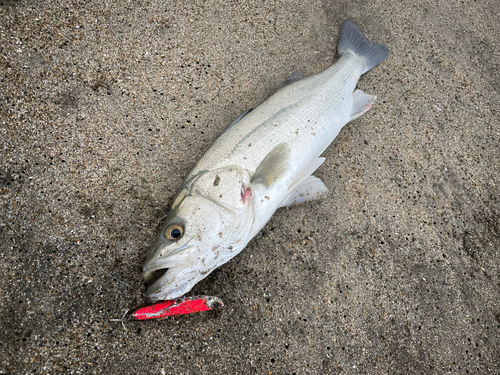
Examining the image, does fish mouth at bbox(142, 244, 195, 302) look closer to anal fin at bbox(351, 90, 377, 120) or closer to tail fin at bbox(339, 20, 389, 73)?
anal fin at bbox(351, 90, 377, 120)

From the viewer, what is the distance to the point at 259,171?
2.24 metres

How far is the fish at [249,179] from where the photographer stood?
6.32ft

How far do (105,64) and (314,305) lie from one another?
2.80 m

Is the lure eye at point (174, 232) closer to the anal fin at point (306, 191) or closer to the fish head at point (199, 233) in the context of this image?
the fish head at point (199, 233)

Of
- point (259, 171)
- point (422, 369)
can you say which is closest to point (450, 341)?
point (422, 369)

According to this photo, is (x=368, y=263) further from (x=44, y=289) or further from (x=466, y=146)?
(x=44, y=289)

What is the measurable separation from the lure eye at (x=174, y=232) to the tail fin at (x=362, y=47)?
2.50 m

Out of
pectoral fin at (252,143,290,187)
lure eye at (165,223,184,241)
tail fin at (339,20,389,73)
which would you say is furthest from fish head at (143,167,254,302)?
tail fin at (339,20,389,73)

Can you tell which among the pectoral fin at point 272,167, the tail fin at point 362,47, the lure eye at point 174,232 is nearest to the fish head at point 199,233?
the lure eye at point 174,232

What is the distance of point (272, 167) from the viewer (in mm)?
2270

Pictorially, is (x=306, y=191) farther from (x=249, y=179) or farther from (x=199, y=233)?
(x=199, y=233)

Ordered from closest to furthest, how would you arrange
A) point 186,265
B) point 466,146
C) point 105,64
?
1. point 186,265
2. point 105,64
3. point 466,146

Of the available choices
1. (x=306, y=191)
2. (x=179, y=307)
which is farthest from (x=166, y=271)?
(x=306, y=191)

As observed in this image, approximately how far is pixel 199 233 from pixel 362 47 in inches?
104
